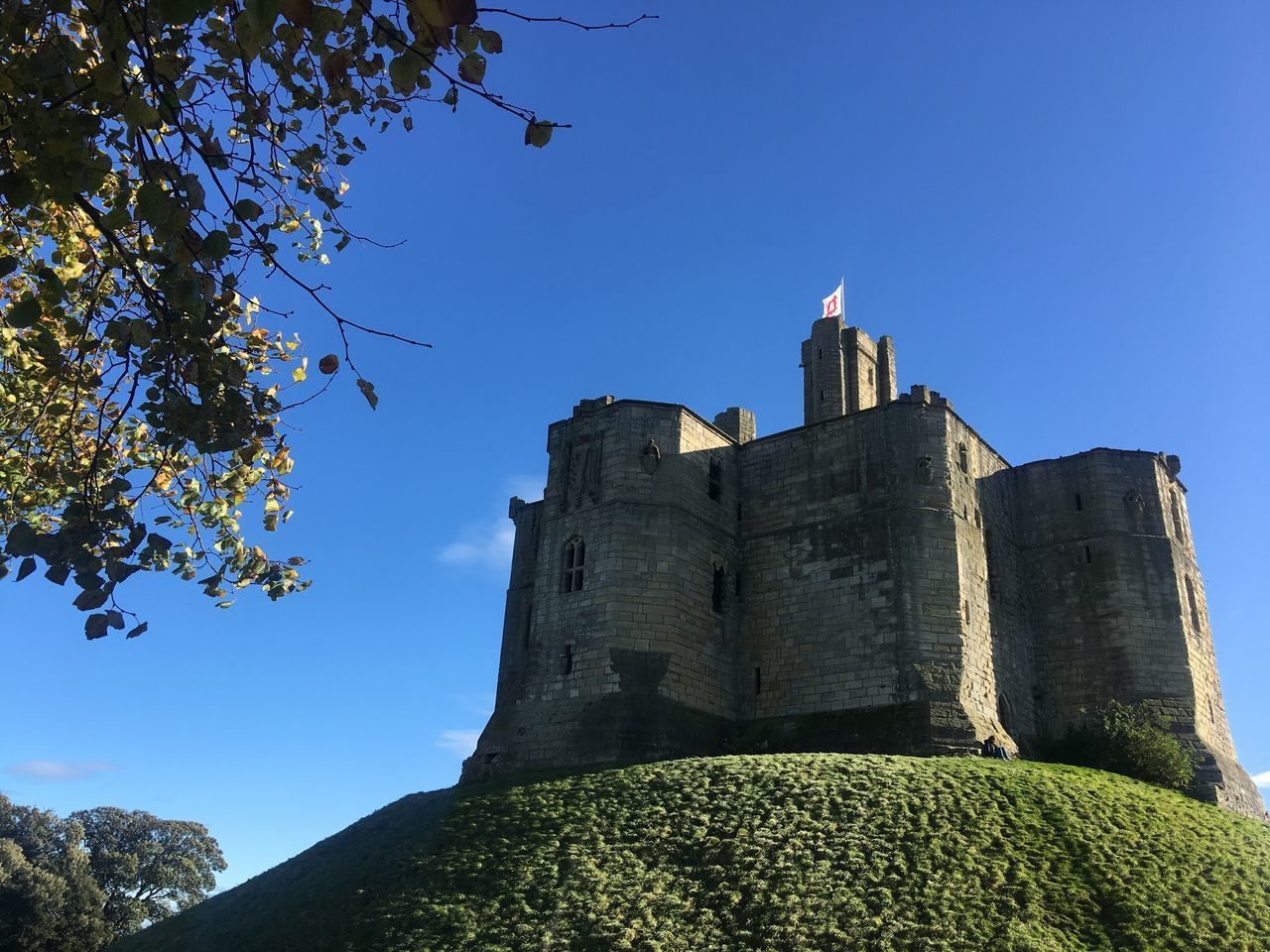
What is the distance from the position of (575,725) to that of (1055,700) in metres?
15.6

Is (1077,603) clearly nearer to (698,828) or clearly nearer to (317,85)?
(698,828)

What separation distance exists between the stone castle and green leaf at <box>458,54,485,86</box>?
81.4 ft

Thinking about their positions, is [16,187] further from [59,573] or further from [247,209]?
[59,573]

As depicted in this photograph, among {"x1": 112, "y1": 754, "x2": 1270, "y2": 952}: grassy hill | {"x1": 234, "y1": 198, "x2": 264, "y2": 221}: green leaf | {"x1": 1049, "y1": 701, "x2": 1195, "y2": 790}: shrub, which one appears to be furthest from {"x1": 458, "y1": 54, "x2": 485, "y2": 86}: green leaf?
{"x1": 1049, "y1": 701, "x2": 1195, "y2": 790}: shrub

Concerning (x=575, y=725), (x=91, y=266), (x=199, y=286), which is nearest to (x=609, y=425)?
(x=575, y=725)

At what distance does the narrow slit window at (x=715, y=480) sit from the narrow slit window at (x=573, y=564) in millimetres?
4993

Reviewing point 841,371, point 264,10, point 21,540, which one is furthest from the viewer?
point 841,371

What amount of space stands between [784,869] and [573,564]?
1363cm

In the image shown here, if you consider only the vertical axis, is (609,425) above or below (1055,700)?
above

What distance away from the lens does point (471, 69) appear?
27.8ft

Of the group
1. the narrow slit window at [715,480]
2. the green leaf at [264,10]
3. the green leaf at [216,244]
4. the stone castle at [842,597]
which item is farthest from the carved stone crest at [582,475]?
the green leaf at [264,10]

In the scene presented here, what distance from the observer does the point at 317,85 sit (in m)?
10.1

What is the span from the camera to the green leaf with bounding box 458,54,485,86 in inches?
332

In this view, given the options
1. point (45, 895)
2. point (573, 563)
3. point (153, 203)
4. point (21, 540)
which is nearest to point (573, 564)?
point (573, 563)
